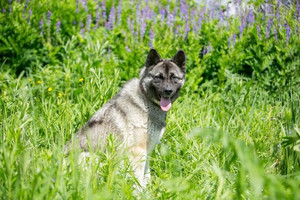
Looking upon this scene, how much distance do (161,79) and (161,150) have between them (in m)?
1.45

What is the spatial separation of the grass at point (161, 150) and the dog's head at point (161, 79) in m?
0.29

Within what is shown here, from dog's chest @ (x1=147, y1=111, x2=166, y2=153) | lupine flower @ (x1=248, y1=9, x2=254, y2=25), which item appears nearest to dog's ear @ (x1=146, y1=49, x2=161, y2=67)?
dog's chest @ (x1=147, y1=111, x2=166, y2=153)

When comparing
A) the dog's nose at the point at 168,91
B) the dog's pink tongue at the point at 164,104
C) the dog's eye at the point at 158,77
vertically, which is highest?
the dog's eye at the point at 158,77

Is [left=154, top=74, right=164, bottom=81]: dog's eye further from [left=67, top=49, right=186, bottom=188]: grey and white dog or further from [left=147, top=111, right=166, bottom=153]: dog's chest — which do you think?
[left=147, top=111, right=166, bottom=153]: dog's chest

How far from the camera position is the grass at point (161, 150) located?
2.06 meters

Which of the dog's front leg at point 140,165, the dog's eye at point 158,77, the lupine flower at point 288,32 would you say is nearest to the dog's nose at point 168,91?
the dog's eye at point 158,77

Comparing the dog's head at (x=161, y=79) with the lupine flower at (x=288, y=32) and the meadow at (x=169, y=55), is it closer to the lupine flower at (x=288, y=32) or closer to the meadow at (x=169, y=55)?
the meadow at (x=169, y=55)

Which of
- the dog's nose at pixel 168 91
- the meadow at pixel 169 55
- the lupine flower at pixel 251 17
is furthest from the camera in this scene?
the lupine flower at pixel 251 17

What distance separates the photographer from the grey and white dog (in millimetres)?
3477

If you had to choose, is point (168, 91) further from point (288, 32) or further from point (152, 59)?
point (288, 32)

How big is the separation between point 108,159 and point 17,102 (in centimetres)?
171

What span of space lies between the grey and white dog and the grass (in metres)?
0.17

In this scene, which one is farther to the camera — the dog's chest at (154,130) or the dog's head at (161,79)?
the dog's head at (161,79)

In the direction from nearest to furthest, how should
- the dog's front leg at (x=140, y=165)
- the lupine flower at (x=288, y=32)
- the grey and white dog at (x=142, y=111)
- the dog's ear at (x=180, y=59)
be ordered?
the dog's front leg at (x=140, y=165) → the grey and white dog at (x=142, y=111) → the dog's ear at (x=180, y=59) → the lupine flower at (x=288, y=32)
